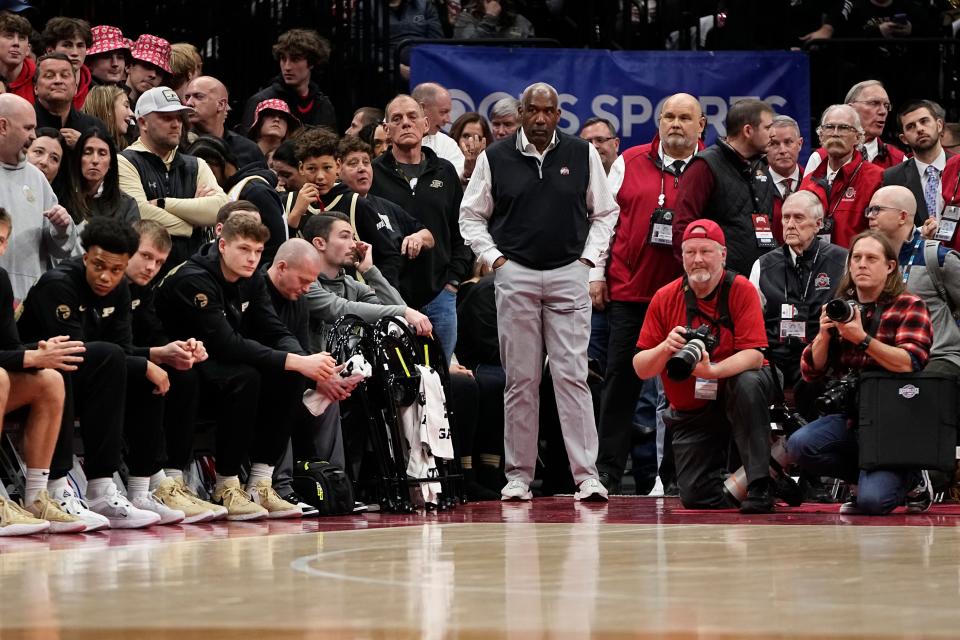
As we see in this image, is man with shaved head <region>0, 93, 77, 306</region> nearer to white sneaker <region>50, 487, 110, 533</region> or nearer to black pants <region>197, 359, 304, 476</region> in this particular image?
black pants <region>197, 359, 304, 476</region>

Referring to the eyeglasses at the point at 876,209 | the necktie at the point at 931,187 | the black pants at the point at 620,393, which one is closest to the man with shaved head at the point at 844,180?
the necktie at the point at 931,187

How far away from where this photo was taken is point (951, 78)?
12.8 metres

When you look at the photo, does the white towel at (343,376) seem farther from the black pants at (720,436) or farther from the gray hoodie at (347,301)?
the black pants at (720,436)

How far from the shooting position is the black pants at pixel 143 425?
7.18m

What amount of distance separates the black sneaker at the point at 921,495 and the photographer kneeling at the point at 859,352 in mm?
75

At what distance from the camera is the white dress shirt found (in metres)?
8.99

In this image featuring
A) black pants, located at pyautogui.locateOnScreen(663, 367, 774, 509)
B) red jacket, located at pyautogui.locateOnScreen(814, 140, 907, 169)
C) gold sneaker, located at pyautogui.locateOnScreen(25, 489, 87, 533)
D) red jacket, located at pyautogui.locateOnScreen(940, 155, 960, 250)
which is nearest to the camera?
gold sneaker, located at pyautogui.locateOnScreen(25, 489, 87, 533)

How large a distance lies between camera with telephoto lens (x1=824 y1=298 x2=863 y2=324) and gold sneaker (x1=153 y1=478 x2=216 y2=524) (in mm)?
3139

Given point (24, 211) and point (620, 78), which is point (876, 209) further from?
point (24, 211)

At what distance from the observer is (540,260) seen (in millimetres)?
8906

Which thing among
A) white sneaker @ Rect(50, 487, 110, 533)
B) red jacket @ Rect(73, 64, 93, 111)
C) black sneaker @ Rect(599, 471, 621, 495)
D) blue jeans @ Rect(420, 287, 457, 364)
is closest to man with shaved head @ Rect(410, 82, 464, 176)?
blue jeans @ Rect(420, 287, 457, 364)

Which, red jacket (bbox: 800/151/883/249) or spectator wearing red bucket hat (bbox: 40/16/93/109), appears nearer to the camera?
spectator wearing red bucket hat (bbox: 40/16/93/109)

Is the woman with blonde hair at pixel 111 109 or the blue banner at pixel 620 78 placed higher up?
the blue banner at pixel 620 78

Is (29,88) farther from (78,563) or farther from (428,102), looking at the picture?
(78,563)
